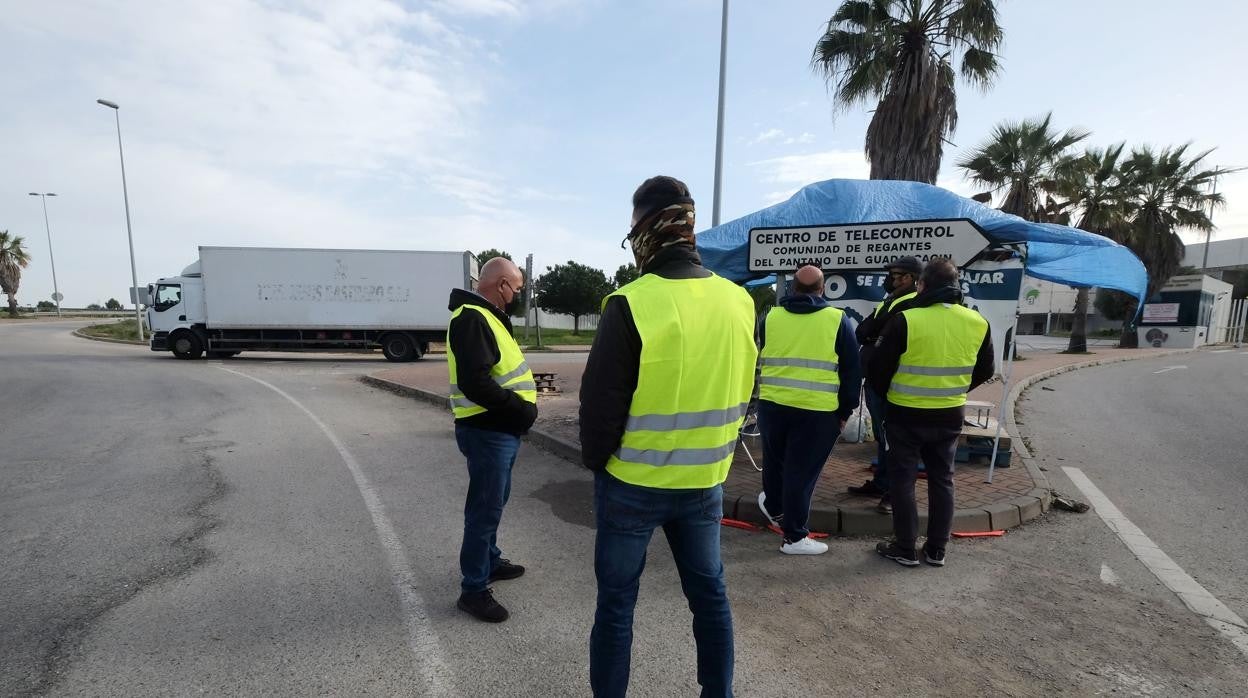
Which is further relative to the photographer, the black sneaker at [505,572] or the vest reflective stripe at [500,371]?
the black sneaker at [505,572]

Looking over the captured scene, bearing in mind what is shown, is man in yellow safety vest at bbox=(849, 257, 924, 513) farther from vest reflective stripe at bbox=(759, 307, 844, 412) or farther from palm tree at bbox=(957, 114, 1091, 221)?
palm tree at bbox=(957, 114, 1091, 221)

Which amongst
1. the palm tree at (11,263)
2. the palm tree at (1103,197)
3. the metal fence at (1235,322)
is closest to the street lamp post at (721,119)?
the palm tree at (1103,197)

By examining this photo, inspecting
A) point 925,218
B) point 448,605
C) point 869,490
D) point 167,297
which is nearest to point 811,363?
point 869,490

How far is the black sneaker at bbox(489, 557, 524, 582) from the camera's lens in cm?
344

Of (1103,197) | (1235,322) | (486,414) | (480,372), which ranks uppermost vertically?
(1103,197)

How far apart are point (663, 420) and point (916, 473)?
2537 millimetres

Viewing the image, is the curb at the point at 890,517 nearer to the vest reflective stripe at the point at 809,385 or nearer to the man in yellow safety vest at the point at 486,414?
the vest reflective stripe at the point at 809,385

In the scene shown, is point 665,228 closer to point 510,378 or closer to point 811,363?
point 510,378

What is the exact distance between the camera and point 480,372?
2799 mm

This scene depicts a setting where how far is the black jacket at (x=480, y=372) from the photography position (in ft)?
9.19

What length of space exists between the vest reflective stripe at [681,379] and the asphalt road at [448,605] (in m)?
1.17

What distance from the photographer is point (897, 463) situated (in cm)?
369

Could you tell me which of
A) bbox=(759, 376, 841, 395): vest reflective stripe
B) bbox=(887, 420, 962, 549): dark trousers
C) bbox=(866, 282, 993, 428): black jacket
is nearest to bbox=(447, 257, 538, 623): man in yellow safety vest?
bbox=(759, 376, 841, 395): vest reflective stripe

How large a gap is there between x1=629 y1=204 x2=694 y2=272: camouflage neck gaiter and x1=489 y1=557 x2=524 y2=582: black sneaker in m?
2.31
